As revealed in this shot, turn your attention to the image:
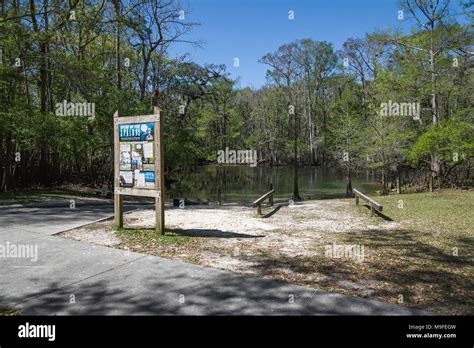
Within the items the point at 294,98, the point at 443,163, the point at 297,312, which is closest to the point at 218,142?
A: the point at 294,98

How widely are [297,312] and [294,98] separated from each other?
5832 centimetres

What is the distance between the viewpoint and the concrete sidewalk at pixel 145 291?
3873mm

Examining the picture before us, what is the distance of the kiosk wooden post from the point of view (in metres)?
7.44

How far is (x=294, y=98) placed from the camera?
59656mm

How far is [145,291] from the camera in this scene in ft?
14.4
